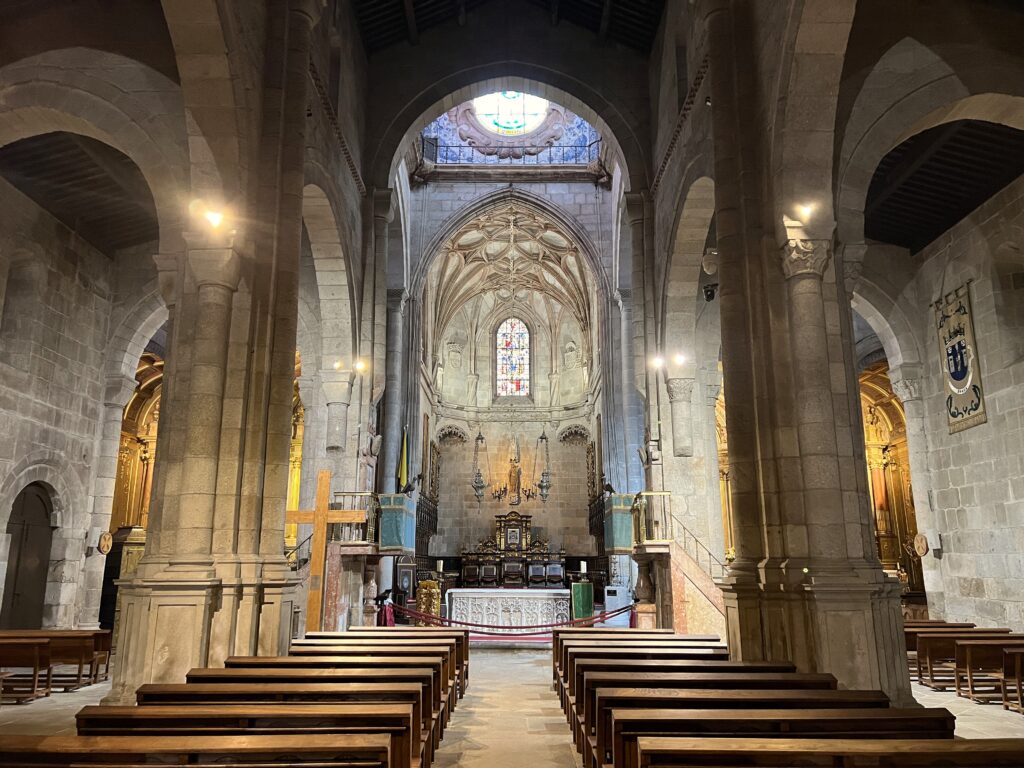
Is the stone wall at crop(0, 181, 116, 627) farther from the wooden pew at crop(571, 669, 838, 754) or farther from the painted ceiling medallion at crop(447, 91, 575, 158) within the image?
the painted ceiling medallion at crop(447, 91, 575, 158)

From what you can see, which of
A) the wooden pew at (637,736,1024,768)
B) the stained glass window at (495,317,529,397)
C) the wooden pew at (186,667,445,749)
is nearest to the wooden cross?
the wooden pew at (186,667,445,749)

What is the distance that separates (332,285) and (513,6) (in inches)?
291

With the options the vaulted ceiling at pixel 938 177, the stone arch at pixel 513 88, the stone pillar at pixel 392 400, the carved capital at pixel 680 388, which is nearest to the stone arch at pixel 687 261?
the carved capital at pixel 680 388

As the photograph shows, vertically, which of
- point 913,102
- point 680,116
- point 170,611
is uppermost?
point 680,116

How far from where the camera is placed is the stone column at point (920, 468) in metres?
14.3

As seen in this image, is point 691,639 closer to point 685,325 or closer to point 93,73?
point 685,325

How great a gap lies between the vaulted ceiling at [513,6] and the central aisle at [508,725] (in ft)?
40.7

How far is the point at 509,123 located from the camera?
26.7m

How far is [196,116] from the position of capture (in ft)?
28.5

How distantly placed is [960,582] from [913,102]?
8848 mm

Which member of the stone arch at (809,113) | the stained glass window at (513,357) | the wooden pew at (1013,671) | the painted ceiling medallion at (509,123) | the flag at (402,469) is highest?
the painted ceiling medallion at (509,123)

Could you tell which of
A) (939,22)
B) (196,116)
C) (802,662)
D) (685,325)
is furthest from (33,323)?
(939,22)

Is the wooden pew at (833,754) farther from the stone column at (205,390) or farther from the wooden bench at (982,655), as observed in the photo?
the wooden bench at (982,655)

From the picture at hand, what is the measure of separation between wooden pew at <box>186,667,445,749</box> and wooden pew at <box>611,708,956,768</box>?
1.71m
